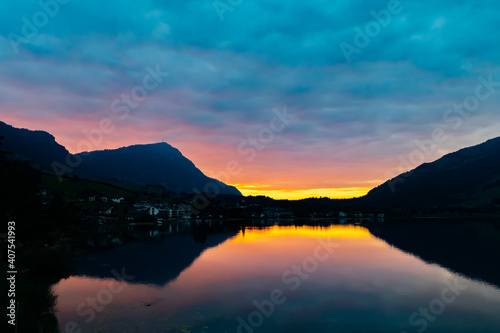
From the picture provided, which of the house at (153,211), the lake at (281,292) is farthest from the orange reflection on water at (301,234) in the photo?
the house at (153,211)

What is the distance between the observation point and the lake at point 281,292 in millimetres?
29500

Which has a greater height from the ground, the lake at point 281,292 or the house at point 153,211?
the house at point 153,211

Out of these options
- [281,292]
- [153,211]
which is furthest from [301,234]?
[153,211]

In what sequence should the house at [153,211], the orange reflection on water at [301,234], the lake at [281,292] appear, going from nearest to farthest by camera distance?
the lake at [281,292]
the orange reflection on water at [301,234]
the house at [153,211]

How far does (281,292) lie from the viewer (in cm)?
4003

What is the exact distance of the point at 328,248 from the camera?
3110 inches

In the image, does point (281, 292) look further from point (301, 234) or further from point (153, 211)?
point (153, 211)

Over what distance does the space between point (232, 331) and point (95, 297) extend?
61.6 feet

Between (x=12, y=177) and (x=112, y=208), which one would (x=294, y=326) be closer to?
(x=12, y=177)

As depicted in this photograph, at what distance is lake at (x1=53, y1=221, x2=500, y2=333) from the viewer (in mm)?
29500

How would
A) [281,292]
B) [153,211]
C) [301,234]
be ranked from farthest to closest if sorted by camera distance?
[153,211], [301,234], [281,292]

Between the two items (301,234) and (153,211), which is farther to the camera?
(153,211)

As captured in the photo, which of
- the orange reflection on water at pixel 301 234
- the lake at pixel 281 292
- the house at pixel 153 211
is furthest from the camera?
the house at pixel 153 211

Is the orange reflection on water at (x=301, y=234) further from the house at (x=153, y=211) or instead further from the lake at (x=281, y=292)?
the house at (x=153, y=211)
